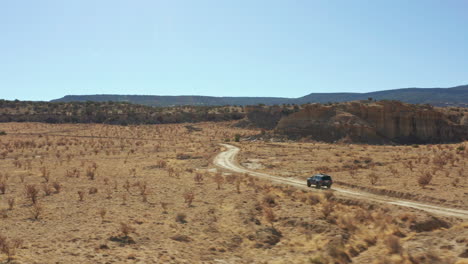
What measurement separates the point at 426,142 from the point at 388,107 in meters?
8.96

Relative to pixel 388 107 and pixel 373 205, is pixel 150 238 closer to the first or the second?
pixel 373 205

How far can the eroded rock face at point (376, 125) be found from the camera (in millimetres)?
66625

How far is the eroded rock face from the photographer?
66.6 meters

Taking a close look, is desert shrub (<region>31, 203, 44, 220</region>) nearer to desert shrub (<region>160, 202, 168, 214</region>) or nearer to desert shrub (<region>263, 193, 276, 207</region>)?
desert shrub (<region>160, 202, 168, 214</region>)

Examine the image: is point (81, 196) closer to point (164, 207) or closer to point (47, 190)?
point (47, 190)

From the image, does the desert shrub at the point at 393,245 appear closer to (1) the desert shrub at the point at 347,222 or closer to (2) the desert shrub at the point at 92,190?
(1) the desert shrub at the point at 347,222

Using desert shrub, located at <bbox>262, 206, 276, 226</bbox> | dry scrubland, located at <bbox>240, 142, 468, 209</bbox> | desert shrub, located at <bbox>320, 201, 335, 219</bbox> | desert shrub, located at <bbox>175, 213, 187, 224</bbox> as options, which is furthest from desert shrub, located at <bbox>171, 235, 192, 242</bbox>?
dry scrubland, located at <bbox>240, 142, 468, 209</bbox>

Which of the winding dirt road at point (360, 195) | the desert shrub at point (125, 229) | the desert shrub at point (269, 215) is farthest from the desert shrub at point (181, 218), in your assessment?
the winding dirt road at point (360, 195)

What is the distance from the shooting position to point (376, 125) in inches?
2707

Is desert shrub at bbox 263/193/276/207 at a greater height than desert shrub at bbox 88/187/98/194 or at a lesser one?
lesser

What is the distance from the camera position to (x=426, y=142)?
68312 mm

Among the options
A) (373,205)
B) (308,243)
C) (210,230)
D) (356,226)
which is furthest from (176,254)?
(373,205)

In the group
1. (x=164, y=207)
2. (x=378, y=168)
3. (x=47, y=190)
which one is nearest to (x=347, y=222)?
(x=164, y=207)

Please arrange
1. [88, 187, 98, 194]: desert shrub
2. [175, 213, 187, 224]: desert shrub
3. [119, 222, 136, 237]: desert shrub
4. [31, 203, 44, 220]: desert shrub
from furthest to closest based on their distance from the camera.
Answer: [88, 187, 98, 194]: desert shrub, [175, 213, 187, 224]: desert shrub, [31, 203, 44, 220]: desert shrub, [119, 222, 136, 237]: desert shrub
